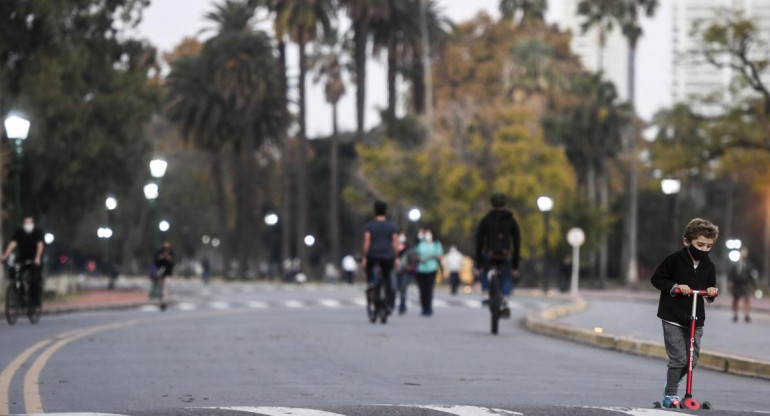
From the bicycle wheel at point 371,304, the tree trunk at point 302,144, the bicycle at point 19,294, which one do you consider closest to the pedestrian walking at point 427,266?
the bicycle wheel at point 371,304

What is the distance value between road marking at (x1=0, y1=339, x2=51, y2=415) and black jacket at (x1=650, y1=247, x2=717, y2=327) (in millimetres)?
4440

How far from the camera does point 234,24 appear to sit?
260 ft

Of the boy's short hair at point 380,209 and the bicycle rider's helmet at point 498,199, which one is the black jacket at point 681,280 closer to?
the bicycle rider's helmet at point 498,199

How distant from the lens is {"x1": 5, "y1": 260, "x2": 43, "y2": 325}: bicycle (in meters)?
23.6

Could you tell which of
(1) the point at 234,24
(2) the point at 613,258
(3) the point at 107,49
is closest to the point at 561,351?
(3) the point at 107,49

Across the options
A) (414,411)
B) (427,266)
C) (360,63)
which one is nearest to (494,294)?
(427,266)

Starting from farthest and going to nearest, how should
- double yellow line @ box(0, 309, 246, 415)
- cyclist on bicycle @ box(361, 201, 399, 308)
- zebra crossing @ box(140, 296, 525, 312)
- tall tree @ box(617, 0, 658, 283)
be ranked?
tall tree @ box(617, 0, 658, 283)
zebra crossing @ box(140, 296, 525, 312)
cyclist on bicycle @ box(361, 201, 399, 308)
double yellow line @ box(0, 309, 246, 415)

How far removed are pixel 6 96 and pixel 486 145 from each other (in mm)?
32671

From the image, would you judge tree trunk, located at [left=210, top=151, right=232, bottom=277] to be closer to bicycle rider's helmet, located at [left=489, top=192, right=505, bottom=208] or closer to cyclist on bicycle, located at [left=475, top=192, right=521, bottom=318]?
bicycle rider's helmet, located at [left=489, top=192, right=505, bottom=208]

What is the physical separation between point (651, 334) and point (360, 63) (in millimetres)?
50084

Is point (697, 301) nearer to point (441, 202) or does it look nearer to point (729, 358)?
point (729, 358)

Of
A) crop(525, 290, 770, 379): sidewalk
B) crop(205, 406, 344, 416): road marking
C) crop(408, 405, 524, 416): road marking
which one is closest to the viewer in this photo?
crop(205, 406, 344, 416): road marking

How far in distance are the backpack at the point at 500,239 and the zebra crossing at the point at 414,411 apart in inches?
402

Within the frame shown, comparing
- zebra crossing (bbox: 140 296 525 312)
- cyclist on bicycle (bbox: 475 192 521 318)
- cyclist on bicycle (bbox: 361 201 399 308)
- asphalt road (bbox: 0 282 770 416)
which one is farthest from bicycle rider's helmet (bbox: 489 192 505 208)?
zebra crossing (bbox: 140 296 525 312)
